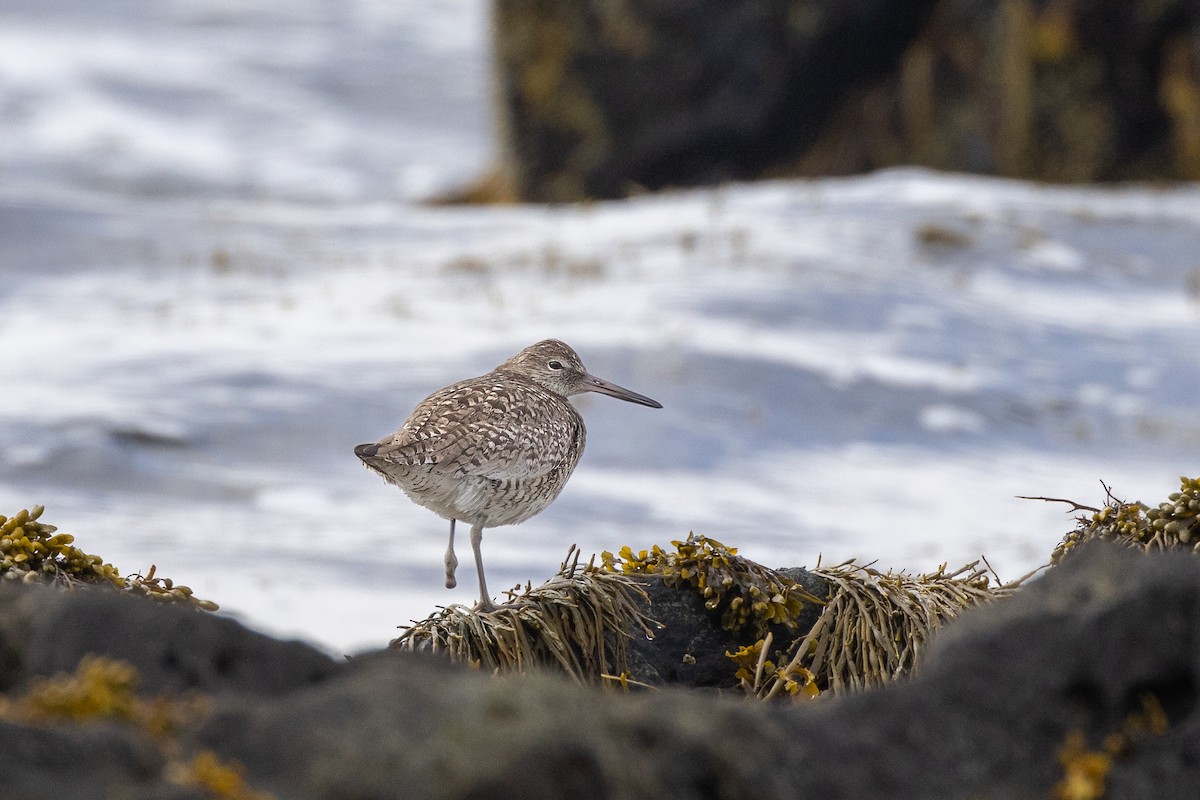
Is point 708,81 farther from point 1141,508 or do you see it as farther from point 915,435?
point 1141,508

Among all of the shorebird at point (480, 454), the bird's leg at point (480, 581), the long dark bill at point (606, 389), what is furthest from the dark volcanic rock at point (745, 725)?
the long dark bill at point (606, 389)

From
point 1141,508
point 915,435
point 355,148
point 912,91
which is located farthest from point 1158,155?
point 355,148

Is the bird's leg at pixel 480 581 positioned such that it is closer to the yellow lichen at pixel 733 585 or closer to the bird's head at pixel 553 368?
the yellow lichen at pixel 733 585

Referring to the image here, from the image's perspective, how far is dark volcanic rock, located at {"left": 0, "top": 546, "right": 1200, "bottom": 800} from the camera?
2.04m

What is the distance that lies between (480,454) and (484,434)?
0.30 ft


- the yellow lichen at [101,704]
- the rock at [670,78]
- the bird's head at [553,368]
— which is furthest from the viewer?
the rock at [670,78]

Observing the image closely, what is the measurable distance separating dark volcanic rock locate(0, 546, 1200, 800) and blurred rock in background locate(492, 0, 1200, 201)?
18.7 meters

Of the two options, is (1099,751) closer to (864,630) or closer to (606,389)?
(864,630)

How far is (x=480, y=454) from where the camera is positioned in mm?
5387

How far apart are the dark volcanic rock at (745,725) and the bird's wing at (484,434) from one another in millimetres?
2737

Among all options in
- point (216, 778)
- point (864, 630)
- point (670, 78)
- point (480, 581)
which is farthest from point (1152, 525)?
point (670, 78)

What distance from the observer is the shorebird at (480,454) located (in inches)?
211

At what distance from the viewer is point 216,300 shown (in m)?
15.5

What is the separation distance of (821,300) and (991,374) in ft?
6.52
